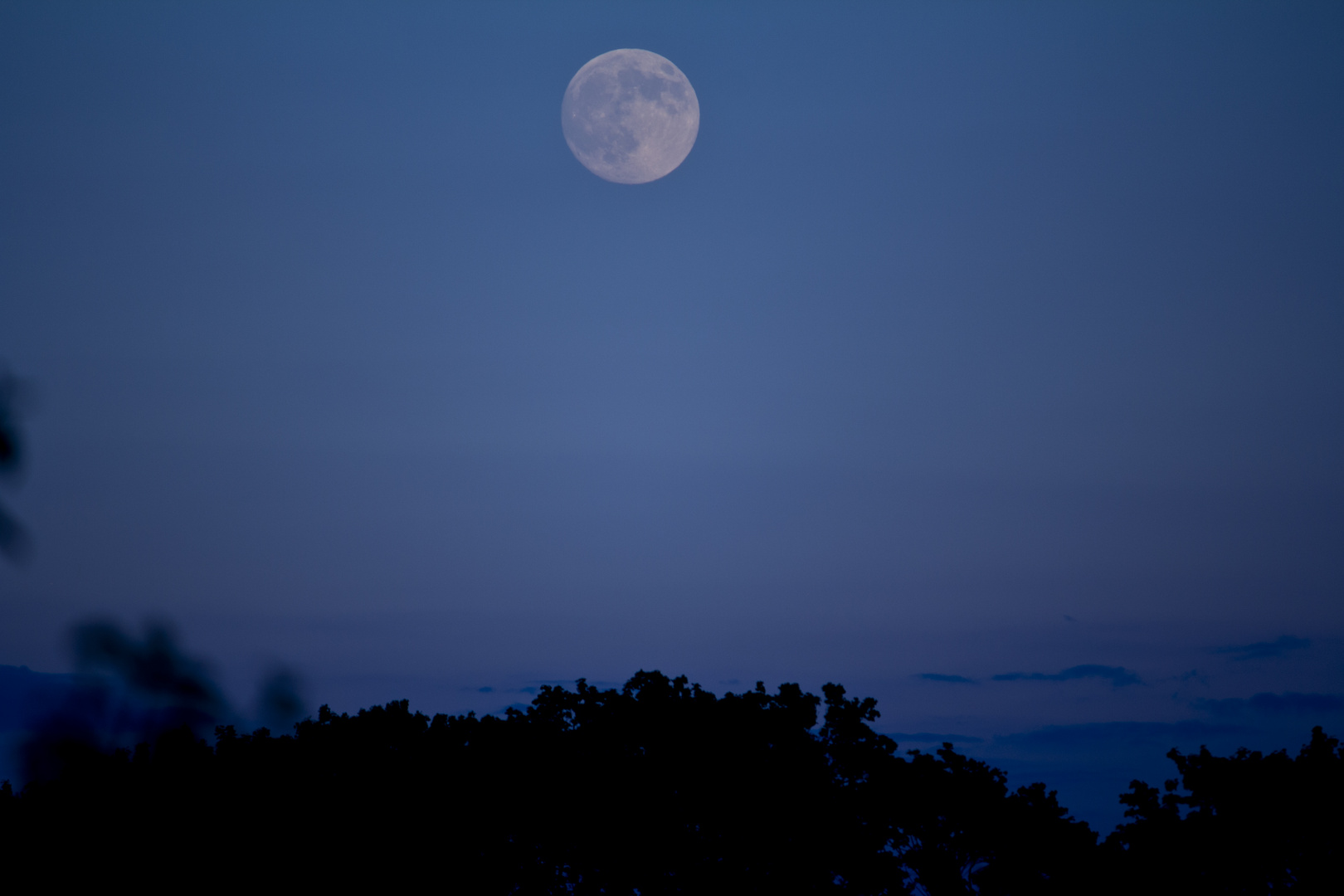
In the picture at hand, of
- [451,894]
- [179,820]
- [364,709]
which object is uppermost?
[364,709]

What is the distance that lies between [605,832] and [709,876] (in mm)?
3404

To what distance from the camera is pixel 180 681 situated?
2675 cm

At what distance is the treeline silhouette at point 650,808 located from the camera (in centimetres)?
2481

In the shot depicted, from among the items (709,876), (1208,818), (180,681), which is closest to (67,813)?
(180,681)

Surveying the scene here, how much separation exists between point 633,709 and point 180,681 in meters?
13.4

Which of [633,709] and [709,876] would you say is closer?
[709,876]

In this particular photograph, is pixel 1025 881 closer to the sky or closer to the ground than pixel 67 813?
closer to the ground

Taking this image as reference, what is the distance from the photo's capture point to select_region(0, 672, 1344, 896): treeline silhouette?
81.4ft

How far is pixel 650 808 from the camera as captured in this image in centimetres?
2825

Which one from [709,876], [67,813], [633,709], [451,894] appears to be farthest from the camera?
[633,709]

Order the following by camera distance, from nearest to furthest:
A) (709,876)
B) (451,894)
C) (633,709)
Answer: (451,894) < (709,876) < (633,709)

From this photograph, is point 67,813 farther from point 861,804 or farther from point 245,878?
point 861,804

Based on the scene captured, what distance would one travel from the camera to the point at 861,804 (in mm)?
29422

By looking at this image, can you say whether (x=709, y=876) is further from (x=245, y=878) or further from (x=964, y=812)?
(x=245, y=878)
